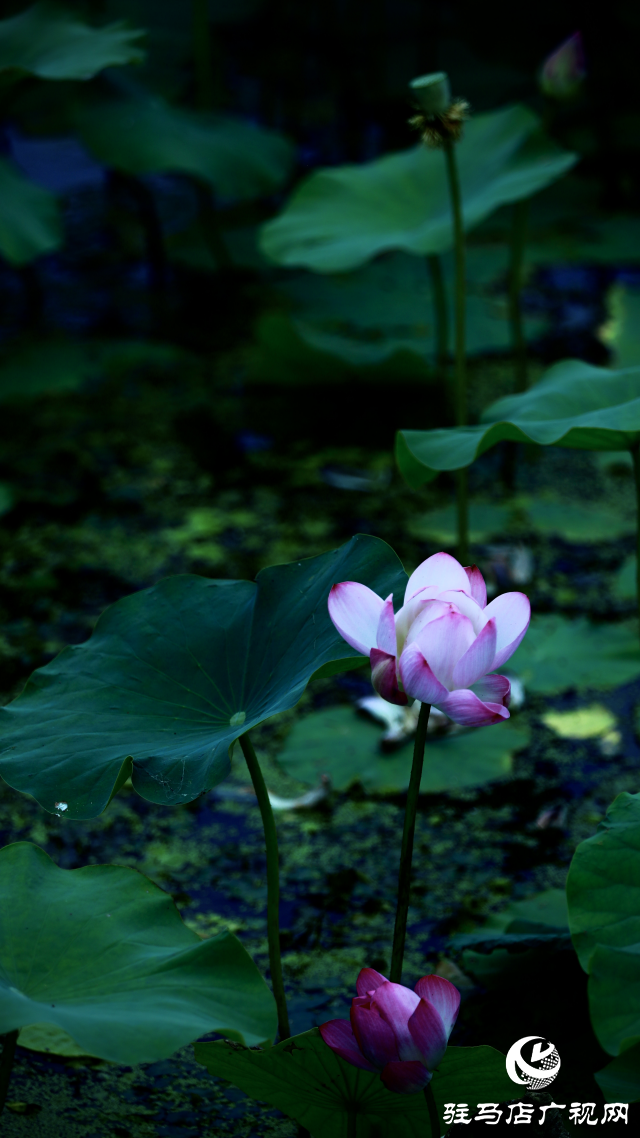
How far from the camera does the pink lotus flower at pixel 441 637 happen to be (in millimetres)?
683

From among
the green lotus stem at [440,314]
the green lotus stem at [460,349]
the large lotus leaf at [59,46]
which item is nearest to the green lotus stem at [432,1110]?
the green lotus stem at [460,349]

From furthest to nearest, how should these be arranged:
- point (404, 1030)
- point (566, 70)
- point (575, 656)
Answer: point (566, 70)
point (575, 656)
point (404, 1030)

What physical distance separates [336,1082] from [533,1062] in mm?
180

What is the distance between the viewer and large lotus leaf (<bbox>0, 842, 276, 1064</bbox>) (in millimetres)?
627

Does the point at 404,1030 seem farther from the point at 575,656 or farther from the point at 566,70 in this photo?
the point at 566,70

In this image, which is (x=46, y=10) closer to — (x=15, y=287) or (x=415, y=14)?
(x=15, y=287)

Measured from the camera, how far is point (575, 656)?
1483 mm

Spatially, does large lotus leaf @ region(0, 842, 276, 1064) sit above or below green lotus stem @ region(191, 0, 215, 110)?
below

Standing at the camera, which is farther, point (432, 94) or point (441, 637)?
point (432, 94)

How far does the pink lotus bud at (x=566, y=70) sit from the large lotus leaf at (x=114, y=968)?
66.2 inches

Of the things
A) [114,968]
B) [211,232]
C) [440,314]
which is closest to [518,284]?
[440,314]

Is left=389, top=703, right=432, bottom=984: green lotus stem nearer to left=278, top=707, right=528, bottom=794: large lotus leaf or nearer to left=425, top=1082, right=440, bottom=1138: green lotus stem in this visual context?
left=425, top=1082, right=440, bottom=1138: green lotus stem

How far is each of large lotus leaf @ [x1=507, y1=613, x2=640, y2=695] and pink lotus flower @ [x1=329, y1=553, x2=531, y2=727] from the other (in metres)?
0.73

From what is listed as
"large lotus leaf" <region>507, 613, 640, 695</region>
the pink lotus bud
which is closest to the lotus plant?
"large lotus leaf" <region>507, 613, 640, 695</region>
